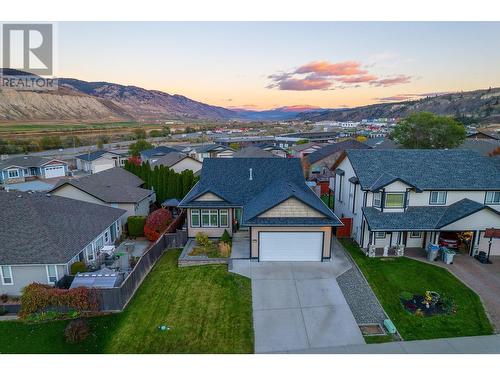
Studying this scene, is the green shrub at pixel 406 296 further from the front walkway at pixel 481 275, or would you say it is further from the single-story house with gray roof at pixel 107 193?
the single-story house with gray roof at pixel 107 193

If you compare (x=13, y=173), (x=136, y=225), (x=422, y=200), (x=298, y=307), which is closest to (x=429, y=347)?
(x=298, y=307)

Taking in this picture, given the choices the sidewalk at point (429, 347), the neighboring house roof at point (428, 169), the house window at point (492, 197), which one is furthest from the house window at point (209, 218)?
the house window at point (492, 197)

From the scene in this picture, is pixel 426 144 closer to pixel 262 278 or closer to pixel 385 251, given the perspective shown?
pixel 385 251

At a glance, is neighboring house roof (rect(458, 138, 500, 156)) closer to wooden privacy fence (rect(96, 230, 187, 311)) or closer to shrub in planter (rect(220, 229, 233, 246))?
shrub in planter (rect(220, 229, 233, 246))

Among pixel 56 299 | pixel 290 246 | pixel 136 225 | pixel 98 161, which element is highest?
pixel 98 161

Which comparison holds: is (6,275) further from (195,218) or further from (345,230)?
(345,230)

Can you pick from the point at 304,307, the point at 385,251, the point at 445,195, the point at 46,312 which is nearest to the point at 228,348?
the point at 304,307
